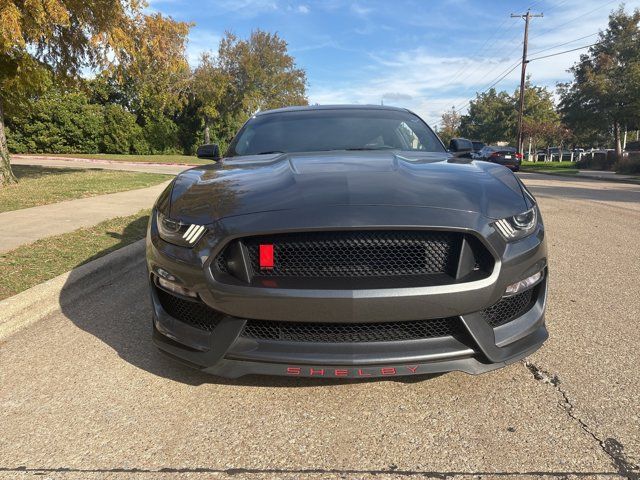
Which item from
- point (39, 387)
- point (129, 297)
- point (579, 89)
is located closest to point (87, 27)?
point (129, 297)

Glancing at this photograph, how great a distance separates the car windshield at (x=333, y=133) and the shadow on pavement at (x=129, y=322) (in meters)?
1.44

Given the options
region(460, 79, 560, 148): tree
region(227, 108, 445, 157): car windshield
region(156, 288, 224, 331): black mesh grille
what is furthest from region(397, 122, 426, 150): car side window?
region(460, 79, 560, 148): tree

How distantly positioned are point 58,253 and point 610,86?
109ft

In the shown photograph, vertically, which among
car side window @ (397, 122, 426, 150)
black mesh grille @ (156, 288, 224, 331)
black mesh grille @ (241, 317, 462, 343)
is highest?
car side window @ (397, 122, 426, 150)

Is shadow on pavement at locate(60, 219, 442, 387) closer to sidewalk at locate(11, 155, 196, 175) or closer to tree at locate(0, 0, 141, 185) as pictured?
tree at locate(0, 0, 141, 185)

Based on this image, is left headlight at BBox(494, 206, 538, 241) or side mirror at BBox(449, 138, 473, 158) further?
side mirror at BBox(449, 138, 473, 158)

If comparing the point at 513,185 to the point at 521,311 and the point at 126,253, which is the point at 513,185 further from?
the point at 126,253

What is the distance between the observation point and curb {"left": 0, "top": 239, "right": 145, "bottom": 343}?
3.49m

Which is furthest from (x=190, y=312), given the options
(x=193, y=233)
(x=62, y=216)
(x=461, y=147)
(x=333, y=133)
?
(x=62, y=216)

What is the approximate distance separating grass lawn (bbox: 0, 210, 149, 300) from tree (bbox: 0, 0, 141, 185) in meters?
4.59

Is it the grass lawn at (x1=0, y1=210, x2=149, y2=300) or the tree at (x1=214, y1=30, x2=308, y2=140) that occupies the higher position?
the tree at (x1=214, y1=30, x2=308, y2=140)

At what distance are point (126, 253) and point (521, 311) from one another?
159 inches

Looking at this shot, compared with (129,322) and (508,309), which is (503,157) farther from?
(508,309)

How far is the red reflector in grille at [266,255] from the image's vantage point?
221 cm
